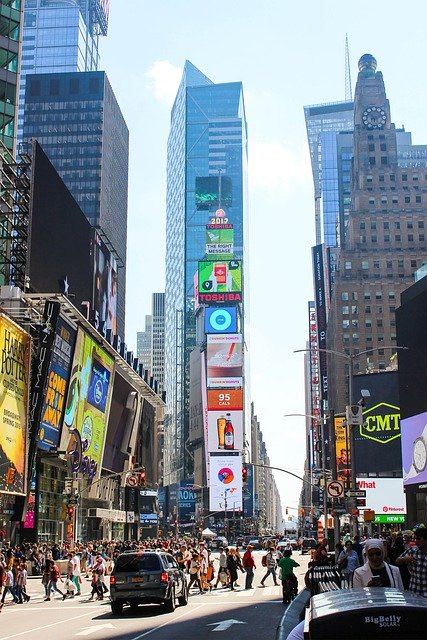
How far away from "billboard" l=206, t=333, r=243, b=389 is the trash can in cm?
19008

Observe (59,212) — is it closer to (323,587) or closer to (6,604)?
(6,604)

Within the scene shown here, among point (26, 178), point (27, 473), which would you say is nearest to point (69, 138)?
point (26, 178)

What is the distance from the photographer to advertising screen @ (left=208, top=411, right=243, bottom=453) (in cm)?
19162

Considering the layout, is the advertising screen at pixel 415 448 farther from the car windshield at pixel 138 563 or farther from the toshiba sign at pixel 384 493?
the car windshield at pixel 138 563

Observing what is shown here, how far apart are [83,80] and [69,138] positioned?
45.9ft

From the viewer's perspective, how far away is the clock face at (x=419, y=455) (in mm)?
55144

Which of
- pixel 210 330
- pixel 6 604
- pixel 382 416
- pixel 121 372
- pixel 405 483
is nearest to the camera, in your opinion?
pixel 6 604

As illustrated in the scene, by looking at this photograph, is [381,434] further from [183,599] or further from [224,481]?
[224,481]

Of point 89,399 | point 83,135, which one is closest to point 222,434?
point 83,135

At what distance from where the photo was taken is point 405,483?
60.3 meters

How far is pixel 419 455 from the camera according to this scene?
184 feet

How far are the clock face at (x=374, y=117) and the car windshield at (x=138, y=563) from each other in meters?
143

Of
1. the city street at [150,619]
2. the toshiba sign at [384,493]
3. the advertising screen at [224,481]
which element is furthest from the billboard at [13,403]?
the advertising screen at [224,481]

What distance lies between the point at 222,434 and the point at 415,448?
137 metres
